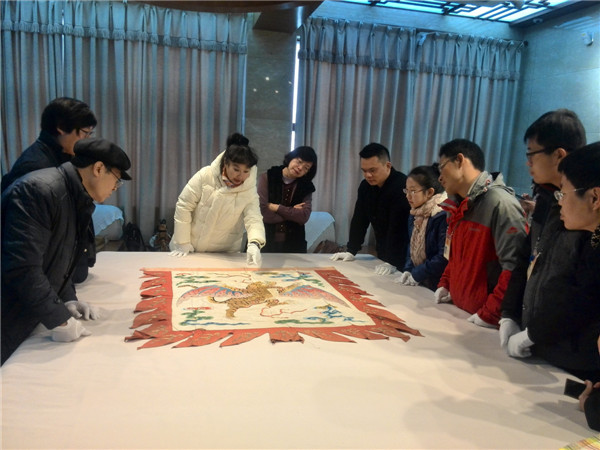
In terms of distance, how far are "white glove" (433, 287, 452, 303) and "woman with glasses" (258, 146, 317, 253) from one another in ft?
3.58

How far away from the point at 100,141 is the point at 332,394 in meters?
1.06

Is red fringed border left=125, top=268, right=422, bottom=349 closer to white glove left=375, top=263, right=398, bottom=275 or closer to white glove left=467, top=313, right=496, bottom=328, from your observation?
white glove left=467, top=313, right=496, bottom=328

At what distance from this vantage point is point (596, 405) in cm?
101

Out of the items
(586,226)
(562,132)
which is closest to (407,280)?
(562,132)

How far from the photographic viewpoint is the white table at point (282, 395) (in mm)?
951

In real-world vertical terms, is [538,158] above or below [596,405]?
above

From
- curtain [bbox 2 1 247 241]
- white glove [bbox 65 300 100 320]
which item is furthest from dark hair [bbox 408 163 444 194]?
curtain [bbox 2 1 247 241]

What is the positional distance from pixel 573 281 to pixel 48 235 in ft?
4.75

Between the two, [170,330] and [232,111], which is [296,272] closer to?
[170,330]

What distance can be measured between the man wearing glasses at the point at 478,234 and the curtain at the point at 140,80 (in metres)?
2.69

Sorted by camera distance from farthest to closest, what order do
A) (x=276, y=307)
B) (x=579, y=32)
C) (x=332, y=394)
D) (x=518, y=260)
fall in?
(x=579, y=32) → (x=276, y=307) → (x=518, y=260) → (x=332, y=394)

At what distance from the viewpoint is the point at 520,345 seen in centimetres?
135

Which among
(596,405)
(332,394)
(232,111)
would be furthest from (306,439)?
(232,111)

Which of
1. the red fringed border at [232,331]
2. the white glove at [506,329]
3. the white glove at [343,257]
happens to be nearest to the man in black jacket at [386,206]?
the white glove at [343,257]
